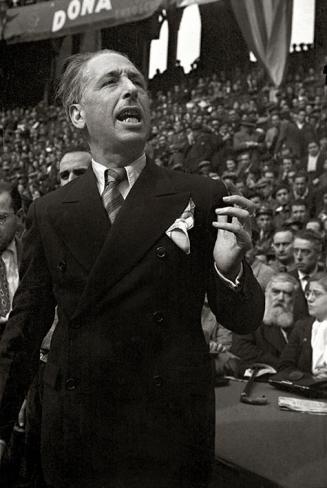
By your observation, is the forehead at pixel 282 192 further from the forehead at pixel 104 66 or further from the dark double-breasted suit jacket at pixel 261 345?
the forehead at pixel 104 66


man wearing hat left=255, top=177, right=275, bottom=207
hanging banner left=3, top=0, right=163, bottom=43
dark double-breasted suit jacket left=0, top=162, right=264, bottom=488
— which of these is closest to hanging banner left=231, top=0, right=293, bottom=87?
hanging banner left=3, top=0, right=163, bottom=43

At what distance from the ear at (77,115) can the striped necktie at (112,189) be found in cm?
11

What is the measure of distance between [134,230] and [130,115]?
20 cm

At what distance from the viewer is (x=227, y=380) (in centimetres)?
162

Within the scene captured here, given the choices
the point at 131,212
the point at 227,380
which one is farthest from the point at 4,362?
the point at 227,380

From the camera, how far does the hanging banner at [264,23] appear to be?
1.55 metres

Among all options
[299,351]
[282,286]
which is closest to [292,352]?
[299,351]

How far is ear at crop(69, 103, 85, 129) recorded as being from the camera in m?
1.08

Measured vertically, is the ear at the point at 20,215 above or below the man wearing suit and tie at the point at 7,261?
above

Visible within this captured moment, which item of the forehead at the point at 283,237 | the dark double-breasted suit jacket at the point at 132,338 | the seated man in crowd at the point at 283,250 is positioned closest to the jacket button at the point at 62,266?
the dark double-breasted suit jacket at the point at 132,338

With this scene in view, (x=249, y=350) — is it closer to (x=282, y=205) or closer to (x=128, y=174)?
(x=128, y=174)

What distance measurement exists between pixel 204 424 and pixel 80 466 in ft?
0.74

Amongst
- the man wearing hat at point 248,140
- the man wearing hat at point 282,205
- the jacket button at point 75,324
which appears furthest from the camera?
the man wearing hat at point 282,205

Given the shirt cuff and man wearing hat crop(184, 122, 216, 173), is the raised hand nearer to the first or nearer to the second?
the shirt cuff
